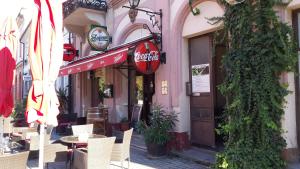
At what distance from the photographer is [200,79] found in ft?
28.7

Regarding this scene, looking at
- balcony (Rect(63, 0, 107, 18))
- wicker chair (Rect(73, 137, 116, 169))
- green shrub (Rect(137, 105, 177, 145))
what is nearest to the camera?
wicker chair (Rect(73, 137, 116, 169))

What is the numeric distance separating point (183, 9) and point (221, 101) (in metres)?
2.59

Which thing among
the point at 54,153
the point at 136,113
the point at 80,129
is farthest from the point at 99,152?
the point at 136,113

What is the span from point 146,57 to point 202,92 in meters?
1.69

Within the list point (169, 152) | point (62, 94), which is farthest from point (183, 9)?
point (62, 94)

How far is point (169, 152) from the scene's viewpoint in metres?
8.55

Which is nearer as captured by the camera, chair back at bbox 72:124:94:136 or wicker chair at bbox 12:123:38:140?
chair back at bbox 72:124:94:136

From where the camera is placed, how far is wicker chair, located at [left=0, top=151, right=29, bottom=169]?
426 centimetres

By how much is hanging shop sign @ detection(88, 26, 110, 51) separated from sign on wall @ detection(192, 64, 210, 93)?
415cm

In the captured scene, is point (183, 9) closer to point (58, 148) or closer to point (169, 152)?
point (169, 152)

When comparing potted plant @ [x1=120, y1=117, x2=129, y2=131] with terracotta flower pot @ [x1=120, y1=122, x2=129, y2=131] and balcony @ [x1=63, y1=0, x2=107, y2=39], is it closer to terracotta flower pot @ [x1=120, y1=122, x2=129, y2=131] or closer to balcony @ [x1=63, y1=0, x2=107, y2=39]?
terracotta flower pot @ [x1=120, y1=122, x2=129, y2=131]

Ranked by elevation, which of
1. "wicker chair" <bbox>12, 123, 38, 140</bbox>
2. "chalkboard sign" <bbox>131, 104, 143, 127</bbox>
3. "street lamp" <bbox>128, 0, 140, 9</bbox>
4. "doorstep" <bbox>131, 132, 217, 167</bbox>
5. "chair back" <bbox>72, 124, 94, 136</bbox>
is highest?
"street lamp" <bbox>128, 0, 140, 9</bbox>

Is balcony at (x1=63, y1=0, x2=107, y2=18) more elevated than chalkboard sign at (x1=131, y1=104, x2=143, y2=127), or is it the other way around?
balcony at (x1=63, y1=0, x2=107, y2=18)

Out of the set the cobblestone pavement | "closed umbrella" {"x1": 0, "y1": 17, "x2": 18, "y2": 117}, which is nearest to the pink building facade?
the cobblestone pavement
